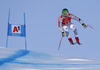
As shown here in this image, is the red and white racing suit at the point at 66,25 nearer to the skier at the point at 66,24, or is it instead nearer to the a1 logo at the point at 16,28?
the skier at the point at 66,24

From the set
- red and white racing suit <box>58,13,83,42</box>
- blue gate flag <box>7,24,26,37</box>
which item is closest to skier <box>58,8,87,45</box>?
red and white racing suit <box>58,13,83,42</box>

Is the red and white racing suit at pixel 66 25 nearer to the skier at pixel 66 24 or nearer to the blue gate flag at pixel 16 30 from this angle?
the skier at pixel 66 24

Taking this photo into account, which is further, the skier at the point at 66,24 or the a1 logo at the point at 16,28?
the a1 logo at the point at 16,28

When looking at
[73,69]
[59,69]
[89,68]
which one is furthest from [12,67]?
[89,68]

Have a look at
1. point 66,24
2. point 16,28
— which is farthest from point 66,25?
point 16,28

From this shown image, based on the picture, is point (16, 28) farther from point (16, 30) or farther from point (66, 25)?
point (66, 25)

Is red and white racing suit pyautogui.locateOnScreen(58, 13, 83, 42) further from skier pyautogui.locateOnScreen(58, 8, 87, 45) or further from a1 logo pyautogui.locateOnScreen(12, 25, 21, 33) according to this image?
a1 logo pyautogui.locateOnScreen(12, 25, 21, 33)

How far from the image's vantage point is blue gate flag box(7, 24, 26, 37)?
18.9 feet

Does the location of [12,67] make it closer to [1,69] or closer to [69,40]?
[1,69]

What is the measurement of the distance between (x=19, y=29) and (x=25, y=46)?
0.55 meters

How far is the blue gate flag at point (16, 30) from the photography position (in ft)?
18.9

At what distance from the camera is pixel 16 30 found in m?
5.79

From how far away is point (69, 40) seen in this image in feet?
16.0

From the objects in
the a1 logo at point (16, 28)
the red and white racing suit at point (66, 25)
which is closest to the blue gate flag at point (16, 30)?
the a1 logo at point (16, 28)
